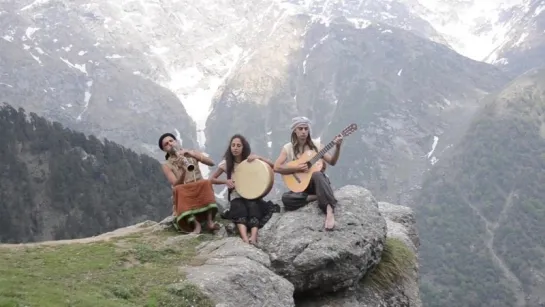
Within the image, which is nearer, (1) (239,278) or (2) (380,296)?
(1) (239,278)

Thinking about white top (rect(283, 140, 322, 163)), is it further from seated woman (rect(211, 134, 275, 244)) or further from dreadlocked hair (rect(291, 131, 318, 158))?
seated woman (rect(211, 134, 275, 244))

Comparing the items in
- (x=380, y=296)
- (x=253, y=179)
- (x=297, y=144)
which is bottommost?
(x=380, y=296)

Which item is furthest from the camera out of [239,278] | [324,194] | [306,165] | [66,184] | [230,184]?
[66,184]

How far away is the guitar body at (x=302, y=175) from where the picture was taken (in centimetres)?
1738

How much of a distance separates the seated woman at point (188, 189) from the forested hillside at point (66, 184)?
125 meters

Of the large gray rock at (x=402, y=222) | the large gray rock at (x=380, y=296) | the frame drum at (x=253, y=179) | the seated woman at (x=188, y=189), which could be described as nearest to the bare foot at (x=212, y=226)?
the seated woman at (x=188, y=189)

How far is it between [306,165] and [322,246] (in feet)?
9.38

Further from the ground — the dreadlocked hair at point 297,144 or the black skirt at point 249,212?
the dreadlocked hair at point 297,144

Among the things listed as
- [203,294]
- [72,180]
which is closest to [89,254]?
[203,294]

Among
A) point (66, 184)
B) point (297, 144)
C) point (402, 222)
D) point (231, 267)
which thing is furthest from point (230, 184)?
point (66, 184)

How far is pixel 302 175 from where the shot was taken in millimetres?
17547

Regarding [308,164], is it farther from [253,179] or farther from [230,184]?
[230,184]

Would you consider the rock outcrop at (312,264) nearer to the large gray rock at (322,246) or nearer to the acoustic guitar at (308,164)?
the large gray rock at (322,246)

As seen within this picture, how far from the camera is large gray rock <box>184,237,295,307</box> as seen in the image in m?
12.9
